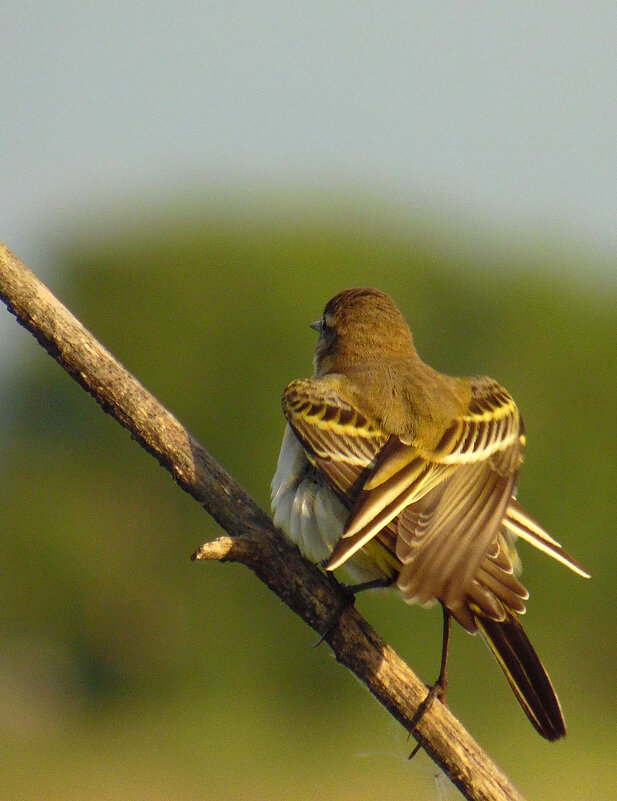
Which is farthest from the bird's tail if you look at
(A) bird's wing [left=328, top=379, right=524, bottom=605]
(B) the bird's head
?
(B) the bird's head

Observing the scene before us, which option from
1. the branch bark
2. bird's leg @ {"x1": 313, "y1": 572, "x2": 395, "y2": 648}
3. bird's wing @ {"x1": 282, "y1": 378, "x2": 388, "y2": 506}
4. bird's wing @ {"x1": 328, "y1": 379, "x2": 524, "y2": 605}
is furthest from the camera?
bird's wing @ {"x1": 282, "y1": 378, "x2": 388, "y2": 506}

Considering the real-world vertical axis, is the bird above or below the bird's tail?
above

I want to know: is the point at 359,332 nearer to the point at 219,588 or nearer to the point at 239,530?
the point at 239,530

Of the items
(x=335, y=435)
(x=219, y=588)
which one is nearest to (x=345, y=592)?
(x=335, y=435)

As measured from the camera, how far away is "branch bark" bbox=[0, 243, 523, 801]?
6.55 metres

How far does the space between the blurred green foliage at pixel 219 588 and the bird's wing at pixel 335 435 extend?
76.1 ft

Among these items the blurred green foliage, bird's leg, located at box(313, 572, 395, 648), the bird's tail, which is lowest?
the blurred green foliage

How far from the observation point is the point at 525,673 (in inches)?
289

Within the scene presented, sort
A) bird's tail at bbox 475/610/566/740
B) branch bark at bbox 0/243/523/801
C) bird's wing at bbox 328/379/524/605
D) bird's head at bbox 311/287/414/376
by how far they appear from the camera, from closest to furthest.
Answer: branch bark at bbox 0/243/523/801 → bird's wing at bbox 328/379/524/605 → bird's tail at bbox 475/610/566/740 → bird's head at bbox 311/287/414/376

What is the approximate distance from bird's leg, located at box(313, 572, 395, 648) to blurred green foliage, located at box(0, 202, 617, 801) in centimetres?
2393

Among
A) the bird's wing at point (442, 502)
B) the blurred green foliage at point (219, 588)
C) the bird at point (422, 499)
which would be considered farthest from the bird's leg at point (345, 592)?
the blurred green foliage at point (219, 588)

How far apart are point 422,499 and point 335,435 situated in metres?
0.73

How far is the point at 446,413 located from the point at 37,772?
98.7 ft

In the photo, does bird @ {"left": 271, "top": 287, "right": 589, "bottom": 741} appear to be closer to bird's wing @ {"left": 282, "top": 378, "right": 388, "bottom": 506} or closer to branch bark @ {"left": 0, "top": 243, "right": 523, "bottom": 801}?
bird's wing @ {"left": 282, "top": 378, "right": 388, "bottom": 506}
